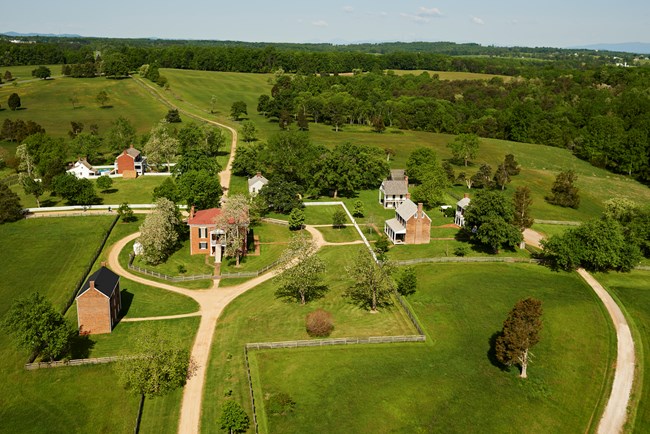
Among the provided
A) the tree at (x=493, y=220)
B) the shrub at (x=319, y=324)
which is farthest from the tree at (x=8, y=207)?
the tree at (x=493, y=220)

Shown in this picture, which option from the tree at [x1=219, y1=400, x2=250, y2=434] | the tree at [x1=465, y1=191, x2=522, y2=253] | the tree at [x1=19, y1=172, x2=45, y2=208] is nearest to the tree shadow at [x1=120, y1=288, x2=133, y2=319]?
the tree at [x1=219, y1=400, x2=250, y2=434]

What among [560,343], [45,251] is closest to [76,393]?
[45,251]

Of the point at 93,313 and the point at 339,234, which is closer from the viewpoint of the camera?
the point at 93,313

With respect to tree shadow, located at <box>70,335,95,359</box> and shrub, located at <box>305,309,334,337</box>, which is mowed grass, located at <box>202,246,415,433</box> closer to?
shrub, located at <box>305,309,334,337</box>

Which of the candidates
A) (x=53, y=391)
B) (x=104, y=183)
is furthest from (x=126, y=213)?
(x=53, y=391)

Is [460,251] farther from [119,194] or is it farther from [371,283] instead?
[119,194]
